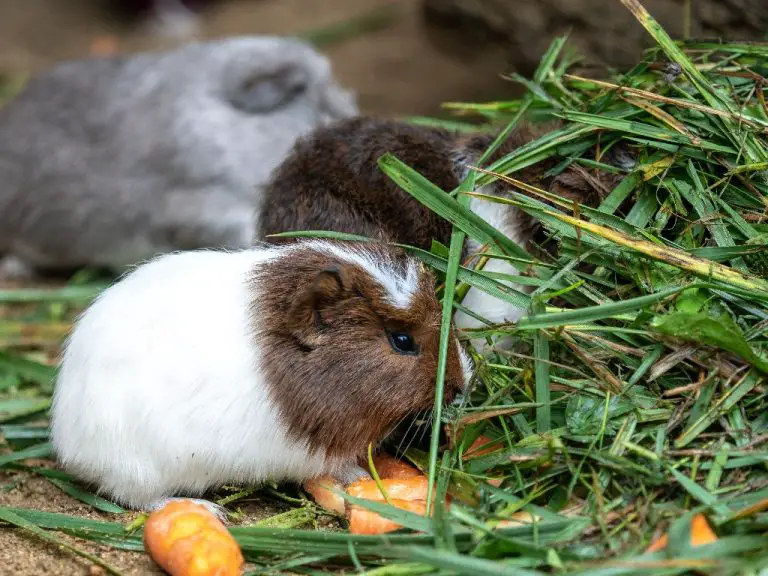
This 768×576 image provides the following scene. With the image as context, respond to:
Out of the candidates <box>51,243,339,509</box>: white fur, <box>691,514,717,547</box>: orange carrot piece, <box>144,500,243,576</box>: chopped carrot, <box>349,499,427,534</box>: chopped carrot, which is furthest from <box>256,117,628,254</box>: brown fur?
<box>691,514,717,547</box>: orange carrot piece

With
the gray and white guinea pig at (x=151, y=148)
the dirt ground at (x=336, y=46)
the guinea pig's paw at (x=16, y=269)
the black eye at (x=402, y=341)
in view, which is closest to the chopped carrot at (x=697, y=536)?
the black eye at (x=402, y=341)

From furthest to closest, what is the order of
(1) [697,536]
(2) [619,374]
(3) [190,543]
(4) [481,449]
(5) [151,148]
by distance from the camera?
(5) [151,148], (4) [481,449], (2) [619,374], (3) [190,543], (1) [697,536]

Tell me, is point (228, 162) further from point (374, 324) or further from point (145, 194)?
point (374, 324)

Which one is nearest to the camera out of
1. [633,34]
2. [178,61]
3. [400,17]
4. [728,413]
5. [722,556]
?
[722,556]

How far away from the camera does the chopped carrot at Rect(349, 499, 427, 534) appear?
104 inches

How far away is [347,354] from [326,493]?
1.49 feet

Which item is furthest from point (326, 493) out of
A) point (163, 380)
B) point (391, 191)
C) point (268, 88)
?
point (268, 88)

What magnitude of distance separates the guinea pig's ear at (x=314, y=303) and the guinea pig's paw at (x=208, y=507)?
0.60 m

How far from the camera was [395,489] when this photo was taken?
287 centimetres

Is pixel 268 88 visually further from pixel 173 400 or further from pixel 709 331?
pixel 709 331

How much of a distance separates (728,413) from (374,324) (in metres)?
1.07

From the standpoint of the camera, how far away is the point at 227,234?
16.4 ft

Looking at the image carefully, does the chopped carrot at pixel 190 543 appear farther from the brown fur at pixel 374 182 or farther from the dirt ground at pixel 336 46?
the dirt ground at pixel 336 46

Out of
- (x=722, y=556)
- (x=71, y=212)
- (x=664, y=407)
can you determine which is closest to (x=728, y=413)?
(x=664, y=407)
